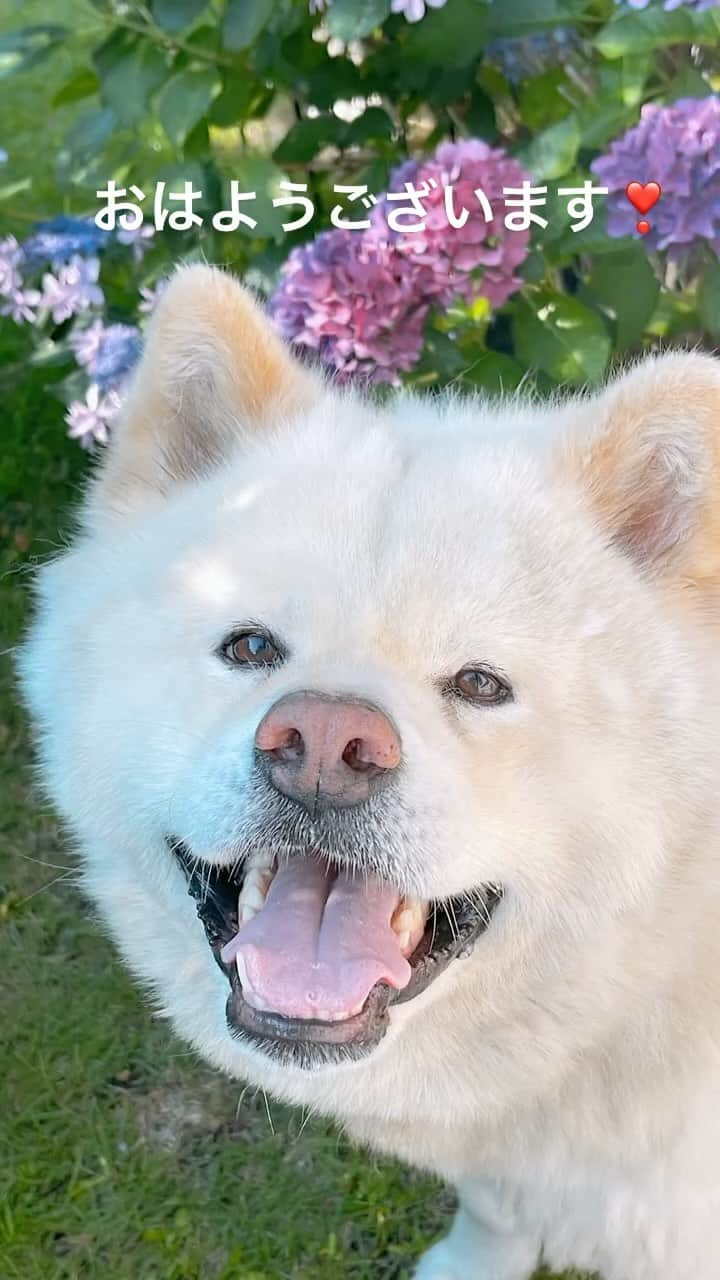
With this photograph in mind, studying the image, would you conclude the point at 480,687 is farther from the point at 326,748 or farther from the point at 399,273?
the point at 399,273

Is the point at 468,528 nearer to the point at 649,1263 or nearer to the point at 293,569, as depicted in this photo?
the point at 293,569

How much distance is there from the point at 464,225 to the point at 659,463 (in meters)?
1.10

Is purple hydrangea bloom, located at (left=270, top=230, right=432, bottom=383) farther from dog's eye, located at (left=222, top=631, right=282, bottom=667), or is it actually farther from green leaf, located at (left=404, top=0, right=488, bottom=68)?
dog's eye, located at (left=222, top=631, right=282, bottom=667)

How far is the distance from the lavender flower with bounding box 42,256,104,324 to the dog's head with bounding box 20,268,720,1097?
1393 mm

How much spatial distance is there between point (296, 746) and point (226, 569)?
1.12ft

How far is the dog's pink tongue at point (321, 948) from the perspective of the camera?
155cm

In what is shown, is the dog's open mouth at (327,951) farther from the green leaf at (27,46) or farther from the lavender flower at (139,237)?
the green leaf at (27,46)

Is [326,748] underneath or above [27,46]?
underneath

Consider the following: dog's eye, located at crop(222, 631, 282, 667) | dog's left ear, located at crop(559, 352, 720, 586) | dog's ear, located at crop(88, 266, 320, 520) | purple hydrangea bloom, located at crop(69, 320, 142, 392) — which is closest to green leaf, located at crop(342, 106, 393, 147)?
purple hydrangea bloom, located at crop(69, 320, 142, 392)

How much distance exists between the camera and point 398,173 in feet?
8.46

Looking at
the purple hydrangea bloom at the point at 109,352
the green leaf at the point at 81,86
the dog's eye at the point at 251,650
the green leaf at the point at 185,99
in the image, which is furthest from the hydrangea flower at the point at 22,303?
the dog's eye at the point at 251,650

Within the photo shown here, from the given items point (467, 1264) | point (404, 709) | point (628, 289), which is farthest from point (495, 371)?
point (467, 1264)

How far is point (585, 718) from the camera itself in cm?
157

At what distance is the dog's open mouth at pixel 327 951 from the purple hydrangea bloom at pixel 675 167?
4.87ft
